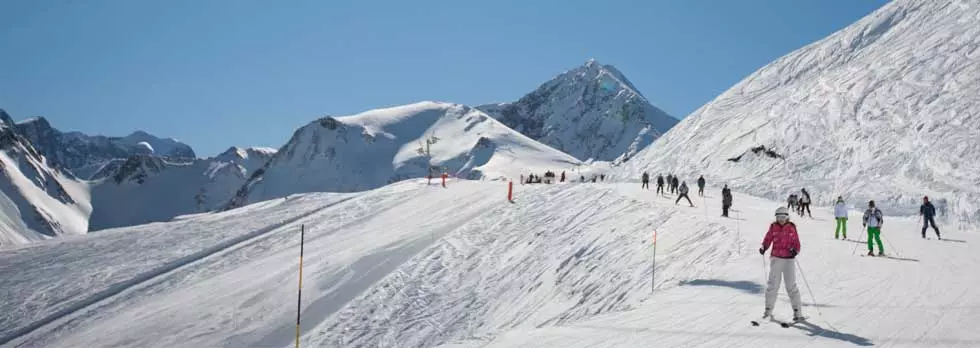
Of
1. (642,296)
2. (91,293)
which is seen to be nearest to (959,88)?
(642,296)

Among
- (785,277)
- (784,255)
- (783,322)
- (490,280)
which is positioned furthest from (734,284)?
(490,280)

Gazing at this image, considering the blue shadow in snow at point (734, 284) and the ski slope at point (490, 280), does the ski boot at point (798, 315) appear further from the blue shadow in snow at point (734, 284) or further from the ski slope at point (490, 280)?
the blue shadow in snow at point (734, 284)

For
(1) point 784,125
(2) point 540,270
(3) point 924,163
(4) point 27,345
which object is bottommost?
(4) point 27,345

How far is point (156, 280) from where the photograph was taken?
3650cm

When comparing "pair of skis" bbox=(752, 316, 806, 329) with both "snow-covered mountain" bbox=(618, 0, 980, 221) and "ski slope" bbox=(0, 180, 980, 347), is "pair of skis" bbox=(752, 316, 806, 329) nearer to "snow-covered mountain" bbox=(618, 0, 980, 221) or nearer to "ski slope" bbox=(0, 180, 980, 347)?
"ski slope" bbox=(0, 180, 980, 347)

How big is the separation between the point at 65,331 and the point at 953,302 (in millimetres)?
34343

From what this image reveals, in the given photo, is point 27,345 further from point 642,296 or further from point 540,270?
point 642,296

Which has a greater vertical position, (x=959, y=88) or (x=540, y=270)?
(x=959, y=88)

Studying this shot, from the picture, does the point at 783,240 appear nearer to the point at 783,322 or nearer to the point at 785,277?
the point at 785,277

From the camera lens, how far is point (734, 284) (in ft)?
48.3

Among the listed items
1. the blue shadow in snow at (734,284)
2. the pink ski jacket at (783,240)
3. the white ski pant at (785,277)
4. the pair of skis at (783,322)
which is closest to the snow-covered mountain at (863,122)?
the blue shadow in snow at (734,284)

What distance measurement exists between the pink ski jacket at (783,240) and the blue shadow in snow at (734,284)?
3497mm

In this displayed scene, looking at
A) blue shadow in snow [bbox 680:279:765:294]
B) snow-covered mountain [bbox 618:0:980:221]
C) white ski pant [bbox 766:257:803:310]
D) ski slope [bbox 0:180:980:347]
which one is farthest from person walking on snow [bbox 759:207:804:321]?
snow-covered mountain [bbox 618:0:980:221]

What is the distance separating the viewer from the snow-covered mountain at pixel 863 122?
39500 mm
